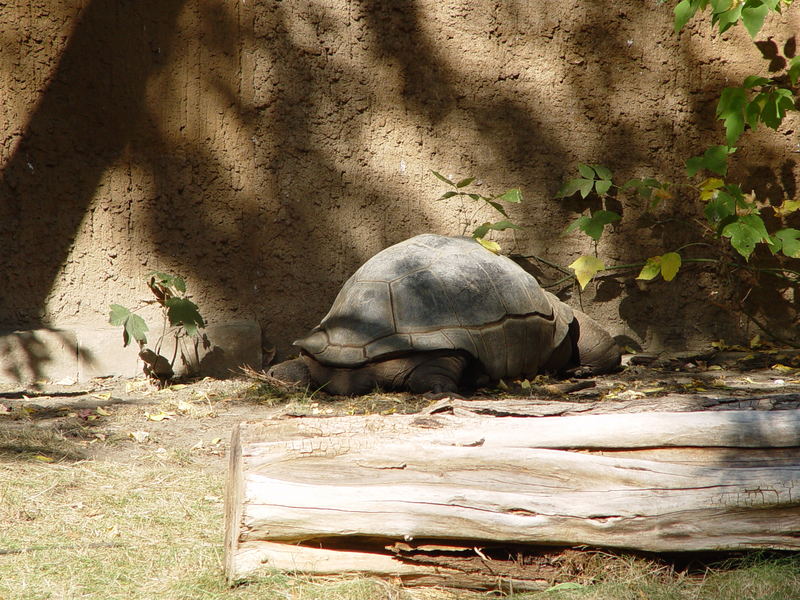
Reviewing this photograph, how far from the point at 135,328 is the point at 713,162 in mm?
3898

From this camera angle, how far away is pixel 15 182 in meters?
5.55

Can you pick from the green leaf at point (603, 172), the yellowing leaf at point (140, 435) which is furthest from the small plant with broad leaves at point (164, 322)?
the green leaf at point (603, 172)

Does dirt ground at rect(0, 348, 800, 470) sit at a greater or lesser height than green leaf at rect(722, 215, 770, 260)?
lesser

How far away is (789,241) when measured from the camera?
5484mm

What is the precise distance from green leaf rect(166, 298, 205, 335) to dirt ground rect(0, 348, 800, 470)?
1.39 feet

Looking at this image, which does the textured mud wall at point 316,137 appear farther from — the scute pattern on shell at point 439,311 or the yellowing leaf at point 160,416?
the yellowing leaf at point 160,416

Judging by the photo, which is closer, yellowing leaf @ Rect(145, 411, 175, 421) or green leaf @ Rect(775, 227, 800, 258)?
yellowing leaf @ Rect(145, 411, 175, 421)

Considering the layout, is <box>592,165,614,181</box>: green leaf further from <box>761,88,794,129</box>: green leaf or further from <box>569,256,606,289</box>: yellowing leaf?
<box>761,88,794,129</box>: green leaf

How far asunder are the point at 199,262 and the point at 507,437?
3734mm

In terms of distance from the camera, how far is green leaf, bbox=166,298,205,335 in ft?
17.2

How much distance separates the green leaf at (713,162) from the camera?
A: 5.54 meters

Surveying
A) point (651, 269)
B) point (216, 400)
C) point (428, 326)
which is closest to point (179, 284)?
point (216, 400)

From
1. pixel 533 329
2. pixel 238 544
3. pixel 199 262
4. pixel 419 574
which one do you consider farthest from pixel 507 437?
pixel 199 262

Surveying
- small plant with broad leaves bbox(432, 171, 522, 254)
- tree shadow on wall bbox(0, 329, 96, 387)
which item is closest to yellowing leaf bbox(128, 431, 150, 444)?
tree shadow on wall bbox(0, 329, 96, 387)
